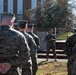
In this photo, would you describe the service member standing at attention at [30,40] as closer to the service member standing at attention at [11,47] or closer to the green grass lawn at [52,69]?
the service member standing at attention at [11,47]

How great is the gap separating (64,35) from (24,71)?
84.5 feet

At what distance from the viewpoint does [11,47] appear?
5.46m

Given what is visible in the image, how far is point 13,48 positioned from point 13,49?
15 millimetres

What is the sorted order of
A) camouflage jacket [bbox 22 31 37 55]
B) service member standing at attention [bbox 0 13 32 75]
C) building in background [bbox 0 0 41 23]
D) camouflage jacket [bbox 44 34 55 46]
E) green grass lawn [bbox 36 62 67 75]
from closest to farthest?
1. service member standing at attention [bbox 0 13 32 75]
2. camouflage jacket [bbox 22 31 37 55]
3. green grass lawn [bbox 36 62 67 75]
4. camouflage jacket [bbox 44 34 55 46]
5. building in background [bbox 0 0 41 23]

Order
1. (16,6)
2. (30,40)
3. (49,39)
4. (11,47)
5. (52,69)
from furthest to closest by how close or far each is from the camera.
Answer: (16,6), (49,39), (52,69), (30,40), (11,47)

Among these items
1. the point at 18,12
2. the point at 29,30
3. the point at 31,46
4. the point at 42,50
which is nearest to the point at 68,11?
the point at 42,50

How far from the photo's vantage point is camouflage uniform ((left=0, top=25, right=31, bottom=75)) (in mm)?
5449

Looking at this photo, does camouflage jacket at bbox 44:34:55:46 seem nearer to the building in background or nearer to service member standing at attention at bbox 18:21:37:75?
service member standing at attention at bbox 18:21:37:75

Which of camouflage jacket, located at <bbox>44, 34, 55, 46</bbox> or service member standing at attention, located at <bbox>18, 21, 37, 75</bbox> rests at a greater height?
service member standing at attention, located at <bbox>18, 21, 37, 75</bbox>

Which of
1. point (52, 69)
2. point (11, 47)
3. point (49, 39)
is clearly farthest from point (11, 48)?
point (49, 39)

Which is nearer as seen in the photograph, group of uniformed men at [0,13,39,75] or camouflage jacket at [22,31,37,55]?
group of uniformed men at [0,13,39,75]

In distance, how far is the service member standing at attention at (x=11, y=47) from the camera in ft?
17.8

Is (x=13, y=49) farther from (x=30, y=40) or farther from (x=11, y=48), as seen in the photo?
(x=30, y=40)

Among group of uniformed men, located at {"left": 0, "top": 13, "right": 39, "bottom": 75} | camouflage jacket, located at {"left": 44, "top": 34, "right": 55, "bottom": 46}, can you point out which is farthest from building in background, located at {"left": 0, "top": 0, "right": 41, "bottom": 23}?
group of uniformed men, located at {"left": 0, "top": 13, "right": 39, "bottom": 75}
